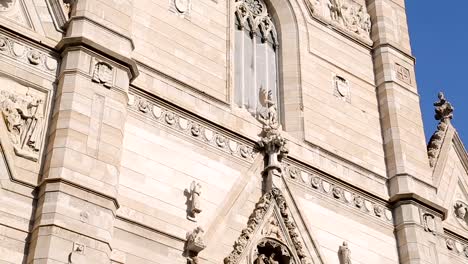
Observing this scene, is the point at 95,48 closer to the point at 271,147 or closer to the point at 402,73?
the point at 271,147

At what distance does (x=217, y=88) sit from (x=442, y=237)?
5284 mm

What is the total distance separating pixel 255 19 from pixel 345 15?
2374 mm

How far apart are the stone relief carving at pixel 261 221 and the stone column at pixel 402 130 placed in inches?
102

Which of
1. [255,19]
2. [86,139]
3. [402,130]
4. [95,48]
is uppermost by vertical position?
[255,19]

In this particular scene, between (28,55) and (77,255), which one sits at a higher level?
(28,55)

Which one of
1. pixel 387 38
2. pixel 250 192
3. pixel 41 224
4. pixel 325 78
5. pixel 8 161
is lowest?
pixel 41 224

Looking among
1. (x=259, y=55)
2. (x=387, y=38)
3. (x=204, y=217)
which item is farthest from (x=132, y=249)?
(x=387, y=38)

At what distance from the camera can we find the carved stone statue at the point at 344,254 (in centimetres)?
1506

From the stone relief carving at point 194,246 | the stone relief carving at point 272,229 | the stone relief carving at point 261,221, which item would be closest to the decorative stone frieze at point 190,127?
the stone relief carving at point 261,221

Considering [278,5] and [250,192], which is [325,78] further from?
[250,192]

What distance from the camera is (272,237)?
47.2 ft

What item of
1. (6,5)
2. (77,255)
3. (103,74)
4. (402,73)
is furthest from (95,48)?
(402,73)

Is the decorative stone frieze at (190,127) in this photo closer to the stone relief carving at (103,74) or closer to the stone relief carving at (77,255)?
the stone relief carving at (103,74)

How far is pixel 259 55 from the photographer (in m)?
17.5
